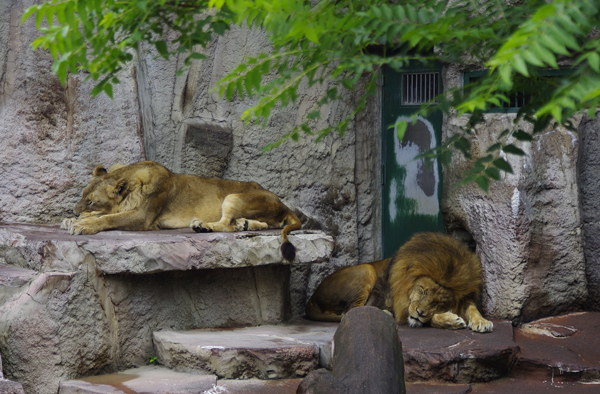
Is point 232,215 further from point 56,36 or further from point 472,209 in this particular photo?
point 56,36

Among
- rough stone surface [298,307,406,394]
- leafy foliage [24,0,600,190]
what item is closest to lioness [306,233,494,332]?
rough stone surface [298,307,406,394]

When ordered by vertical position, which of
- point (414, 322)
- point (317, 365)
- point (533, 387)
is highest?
point (414, 322)

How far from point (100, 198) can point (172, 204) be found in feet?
2.32

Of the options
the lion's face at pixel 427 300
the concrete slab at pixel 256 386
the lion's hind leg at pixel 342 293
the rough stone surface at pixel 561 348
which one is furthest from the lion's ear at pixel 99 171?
the rough stone surface at pixel 561 348

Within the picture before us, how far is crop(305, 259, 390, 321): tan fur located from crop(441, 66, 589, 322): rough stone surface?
3.43 feet

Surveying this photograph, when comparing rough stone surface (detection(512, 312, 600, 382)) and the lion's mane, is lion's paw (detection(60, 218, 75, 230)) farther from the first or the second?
rough stone surface (detection(512, 312, 600, 382))

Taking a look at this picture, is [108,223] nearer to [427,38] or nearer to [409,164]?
[409,164]

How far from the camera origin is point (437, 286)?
19.2 feet

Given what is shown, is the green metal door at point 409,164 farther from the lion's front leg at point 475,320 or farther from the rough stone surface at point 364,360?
the rough stone surface at point 364,360

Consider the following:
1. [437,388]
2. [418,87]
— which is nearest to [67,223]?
[437,388]

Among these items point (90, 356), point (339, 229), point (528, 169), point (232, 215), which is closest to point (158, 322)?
point (90, 356)

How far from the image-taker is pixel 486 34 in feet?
8.06

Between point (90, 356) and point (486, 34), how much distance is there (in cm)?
395

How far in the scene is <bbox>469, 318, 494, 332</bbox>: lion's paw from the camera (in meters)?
5.66
